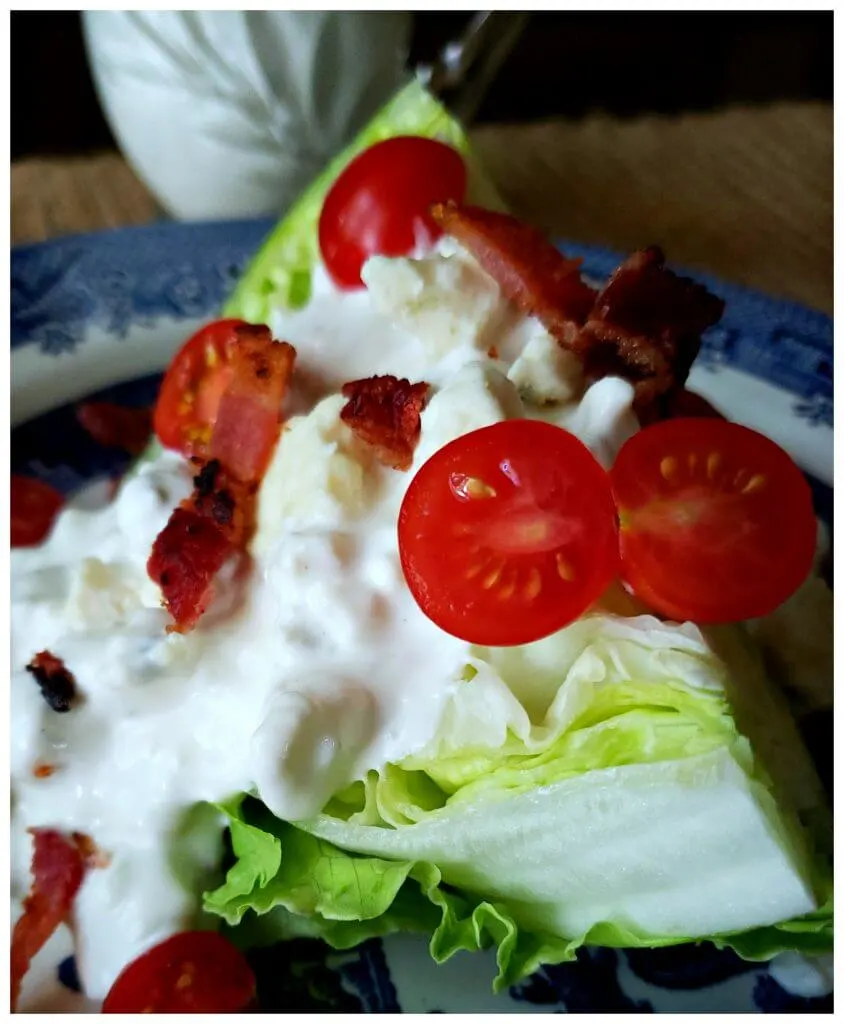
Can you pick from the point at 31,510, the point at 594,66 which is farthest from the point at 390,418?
the point at 594,66

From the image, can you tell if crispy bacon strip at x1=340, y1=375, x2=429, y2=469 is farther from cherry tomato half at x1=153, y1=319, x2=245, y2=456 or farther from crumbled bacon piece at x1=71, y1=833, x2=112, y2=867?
crumbled bacon piece at x1=71, y1=833, x2=112, y2=867

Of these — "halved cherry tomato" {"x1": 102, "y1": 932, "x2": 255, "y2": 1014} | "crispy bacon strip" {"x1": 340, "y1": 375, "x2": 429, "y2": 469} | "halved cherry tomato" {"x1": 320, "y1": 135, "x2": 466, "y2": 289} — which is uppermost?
"halved cherry tomato" {"x1": 320, "y1": 135, "x2": 466, "y2": 289}

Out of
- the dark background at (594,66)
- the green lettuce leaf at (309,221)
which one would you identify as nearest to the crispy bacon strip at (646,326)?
the green lettuce leaf at (309,221)

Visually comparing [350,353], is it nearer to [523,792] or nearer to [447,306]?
[447,306]

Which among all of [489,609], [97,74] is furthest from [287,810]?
[97,74]

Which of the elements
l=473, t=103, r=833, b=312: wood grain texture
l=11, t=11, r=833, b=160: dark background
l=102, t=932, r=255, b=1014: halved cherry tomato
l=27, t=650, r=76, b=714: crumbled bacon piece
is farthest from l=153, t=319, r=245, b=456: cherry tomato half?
l=11, t=11, r=833, b=160: dark background

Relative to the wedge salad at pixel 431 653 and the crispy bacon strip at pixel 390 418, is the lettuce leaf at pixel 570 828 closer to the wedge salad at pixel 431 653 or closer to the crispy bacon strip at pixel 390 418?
the wedge salad at pixel 431 653

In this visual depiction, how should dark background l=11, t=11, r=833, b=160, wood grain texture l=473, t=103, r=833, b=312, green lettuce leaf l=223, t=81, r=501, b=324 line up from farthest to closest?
dark background l=11, t=11, r=833, b=160, wood grain texture l=473, t=103, r=833, b=312, green lettuce leaf l=223, t=81, r=501, b=324
